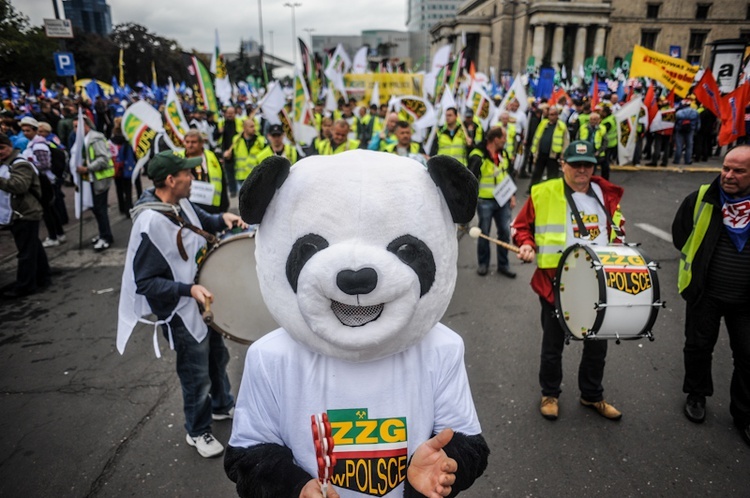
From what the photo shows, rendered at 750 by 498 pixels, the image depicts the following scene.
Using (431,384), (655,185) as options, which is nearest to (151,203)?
(431,384)

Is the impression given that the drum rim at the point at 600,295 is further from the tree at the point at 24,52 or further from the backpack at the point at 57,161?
the tree at the point at 24,52

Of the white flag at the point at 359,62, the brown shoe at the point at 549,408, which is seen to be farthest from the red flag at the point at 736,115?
the white flag at the point at 359,62

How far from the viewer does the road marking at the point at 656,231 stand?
25.0 ft

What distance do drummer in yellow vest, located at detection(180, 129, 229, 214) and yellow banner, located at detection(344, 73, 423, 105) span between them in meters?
9.71

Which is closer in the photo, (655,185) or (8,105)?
(655,185)

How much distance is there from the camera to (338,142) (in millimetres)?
7977

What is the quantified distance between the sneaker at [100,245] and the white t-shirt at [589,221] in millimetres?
7277

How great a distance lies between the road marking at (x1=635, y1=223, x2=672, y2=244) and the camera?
7.63 m

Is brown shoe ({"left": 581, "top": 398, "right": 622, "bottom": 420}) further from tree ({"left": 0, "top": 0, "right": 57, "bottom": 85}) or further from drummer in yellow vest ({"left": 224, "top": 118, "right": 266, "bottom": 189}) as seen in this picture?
tree ({"left": 0, "top": 0, "right": 57, "bottom": 85})

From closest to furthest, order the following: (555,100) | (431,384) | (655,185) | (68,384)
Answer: (431,384) → (68,384) → (655,185) → (555,100)

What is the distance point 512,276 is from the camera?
20.8 ft

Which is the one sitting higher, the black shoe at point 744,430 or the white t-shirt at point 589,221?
the white t-shirt at point 589,221

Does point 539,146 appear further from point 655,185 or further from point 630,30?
point 630,30

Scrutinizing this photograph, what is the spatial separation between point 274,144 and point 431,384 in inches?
256
